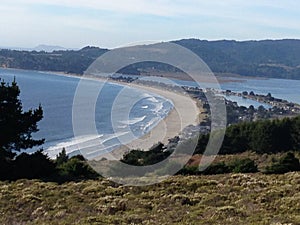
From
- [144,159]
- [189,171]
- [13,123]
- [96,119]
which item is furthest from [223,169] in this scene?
[96,119]

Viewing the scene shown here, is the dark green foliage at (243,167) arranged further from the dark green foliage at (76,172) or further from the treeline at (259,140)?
the treeline at (259,140)

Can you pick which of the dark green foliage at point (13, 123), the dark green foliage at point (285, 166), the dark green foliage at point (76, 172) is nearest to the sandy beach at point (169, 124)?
the dark green foliage at point (13, 123)

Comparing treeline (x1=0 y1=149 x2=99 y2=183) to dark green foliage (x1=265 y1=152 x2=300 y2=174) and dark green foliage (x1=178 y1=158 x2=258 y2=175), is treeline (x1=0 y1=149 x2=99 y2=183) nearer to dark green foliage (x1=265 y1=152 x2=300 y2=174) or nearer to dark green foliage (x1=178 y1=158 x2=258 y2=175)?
dark green foliage (x1=178 y1=158 x2=258 y2=175)

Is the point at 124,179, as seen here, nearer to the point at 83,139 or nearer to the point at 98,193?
the point at 98,193

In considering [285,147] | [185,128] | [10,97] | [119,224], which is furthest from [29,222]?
[185,128]

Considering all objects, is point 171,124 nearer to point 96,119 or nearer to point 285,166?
point 96,119
